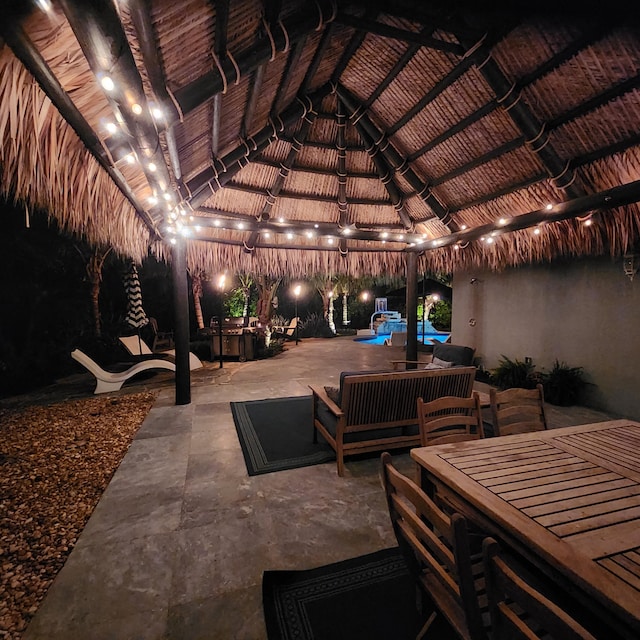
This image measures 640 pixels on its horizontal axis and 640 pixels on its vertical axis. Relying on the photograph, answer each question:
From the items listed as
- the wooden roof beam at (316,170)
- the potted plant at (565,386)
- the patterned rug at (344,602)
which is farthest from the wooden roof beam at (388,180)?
the patterned rug at (344,602)

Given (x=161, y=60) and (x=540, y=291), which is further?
(x=540, y=291)

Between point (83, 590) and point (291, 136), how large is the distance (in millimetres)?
5503

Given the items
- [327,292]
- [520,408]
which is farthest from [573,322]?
[327,292]

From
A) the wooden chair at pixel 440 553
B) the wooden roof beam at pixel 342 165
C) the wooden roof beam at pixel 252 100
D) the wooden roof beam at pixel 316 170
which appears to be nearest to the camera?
the wooden chair at pixel 440 553

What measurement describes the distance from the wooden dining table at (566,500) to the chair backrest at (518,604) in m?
0.25

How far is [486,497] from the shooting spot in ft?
4.27

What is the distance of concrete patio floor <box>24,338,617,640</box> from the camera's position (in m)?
1.56

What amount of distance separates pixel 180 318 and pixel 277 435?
2320 mm

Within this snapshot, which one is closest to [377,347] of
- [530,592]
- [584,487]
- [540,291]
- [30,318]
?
[540,291]

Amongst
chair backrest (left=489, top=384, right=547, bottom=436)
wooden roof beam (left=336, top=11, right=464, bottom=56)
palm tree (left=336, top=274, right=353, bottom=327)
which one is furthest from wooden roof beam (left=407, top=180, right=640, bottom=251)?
palm tree (left=336, top=274, right=353, bottom=327)

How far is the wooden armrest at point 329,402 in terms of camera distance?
112 inches

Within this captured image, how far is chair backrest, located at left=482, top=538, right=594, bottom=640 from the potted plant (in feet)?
16.4

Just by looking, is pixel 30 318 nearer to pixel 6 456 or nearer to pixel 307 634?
pixel 6 456

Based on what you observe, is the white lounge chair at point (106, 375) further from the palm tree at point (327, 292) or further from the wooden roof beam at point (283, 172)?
the palm tree at point (327, 292)
